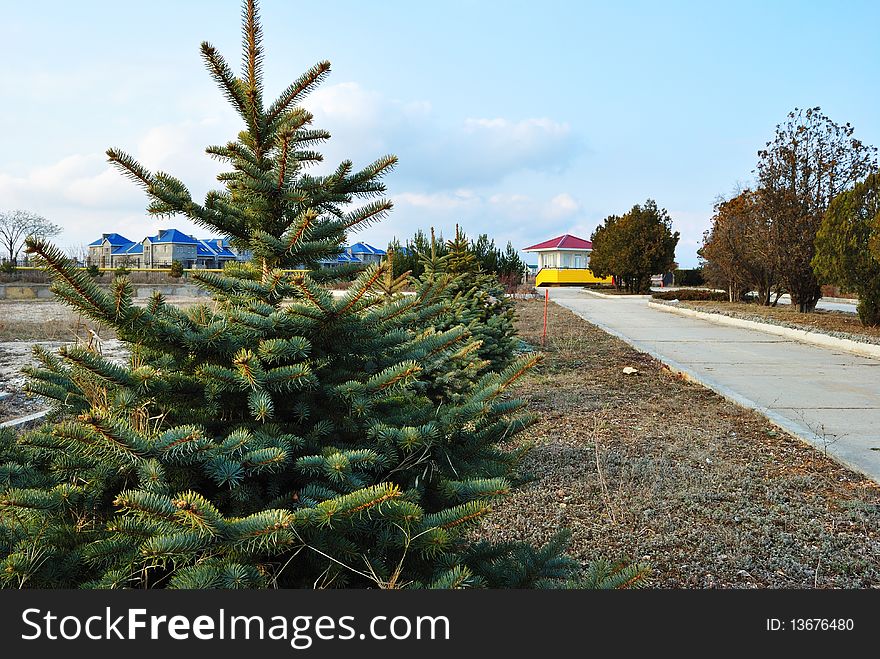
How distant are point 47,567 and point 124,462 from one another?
0.30 m

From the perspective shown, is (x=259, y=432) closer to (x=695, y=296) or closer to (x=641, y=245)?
(x=695, y=296)

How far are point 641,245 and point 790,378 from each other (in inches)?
1138

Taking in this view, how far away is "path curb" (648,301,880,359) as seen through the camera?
40.4ft

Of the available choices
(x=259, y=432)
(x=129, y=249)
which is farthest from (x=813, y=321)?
(x=129, y=249)

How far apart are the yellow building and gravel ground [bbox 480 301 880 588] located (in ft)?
170

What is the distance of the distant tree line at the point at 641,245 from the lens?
37344 mm

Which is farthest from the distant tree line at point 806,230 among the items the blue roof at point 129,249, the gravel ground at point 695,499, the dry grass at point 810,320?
the blue roof at point 129,249

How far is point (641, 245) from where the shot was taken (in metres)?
37.5

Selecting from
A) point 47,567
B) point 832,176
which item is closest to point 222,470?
point 47,567

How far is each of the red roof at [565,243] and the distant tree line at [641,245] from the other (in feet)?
76.2

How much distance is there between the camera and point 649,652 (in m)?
1.65

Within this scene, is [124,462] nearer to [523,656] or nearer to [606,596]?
[523,656]

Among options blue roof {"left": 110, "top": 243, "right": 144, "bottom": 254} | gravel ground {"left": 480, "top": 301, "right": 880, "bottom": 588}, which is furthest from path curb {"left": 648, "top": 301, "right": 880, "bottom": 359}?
blue roof {"left": 110, "top": 243, "right": 144, "bottom": 254}

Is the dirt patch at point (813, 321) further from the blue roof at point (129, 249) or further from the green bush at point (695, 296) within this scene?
the blue roof at point (129, 249)
